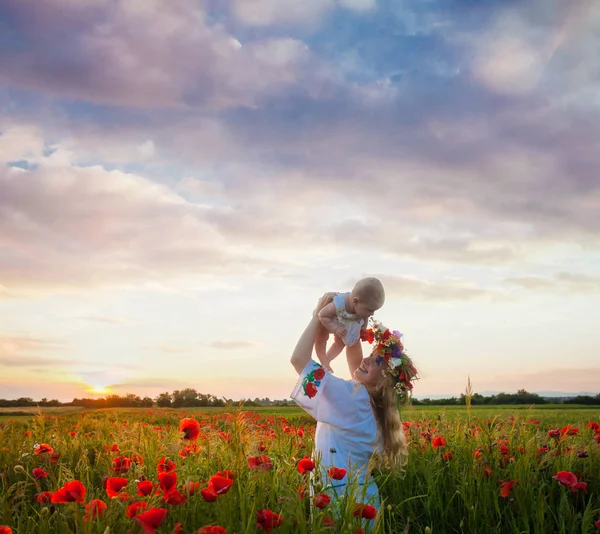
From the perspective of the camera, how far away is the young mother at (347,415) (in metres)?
5.23

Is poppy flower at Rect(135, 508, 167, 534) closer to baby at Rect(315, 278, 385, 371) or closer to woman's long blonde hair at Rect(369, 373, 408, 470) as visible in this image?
woman's long blonde hair at Rect(369, 373, 408, 470)

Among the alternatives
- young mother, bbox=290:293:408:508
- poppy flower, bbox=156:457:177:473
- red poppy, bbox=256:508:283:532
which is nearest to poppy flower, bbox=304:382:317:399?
young mother, bbox=290:293:408:508

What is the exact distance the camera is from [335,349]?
24.5 ft

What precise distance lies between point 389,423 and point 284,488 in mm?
1951

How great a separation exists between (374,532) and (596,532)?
7.89 feet

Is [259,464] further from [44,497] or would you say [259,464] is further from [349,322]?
[349,322]

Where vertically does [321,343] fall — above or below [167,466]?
above

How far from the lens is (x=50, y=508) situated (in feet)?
12.8

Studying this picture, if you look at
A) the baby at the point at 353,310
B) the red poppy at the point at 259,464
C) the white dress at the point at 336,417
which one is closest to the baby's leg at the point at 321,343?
the baby at the point at 353,310

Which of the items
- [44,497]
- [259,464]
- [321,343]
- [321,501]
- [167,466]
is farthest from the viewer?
[321,343]

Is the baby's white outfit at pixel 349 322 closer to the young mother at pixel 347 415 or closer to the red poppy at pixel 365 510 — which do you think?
the young mother at pixel 347 415

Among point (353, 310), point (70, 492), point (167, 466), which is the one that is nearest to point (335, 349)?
point (353, 310)

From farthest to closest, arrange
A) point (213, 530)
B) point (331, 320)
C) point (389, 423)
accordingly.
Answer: point (331, 320)
point (389, 423)
point (213, 530)

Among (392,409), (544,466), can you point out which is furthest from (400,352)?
(544,466)
